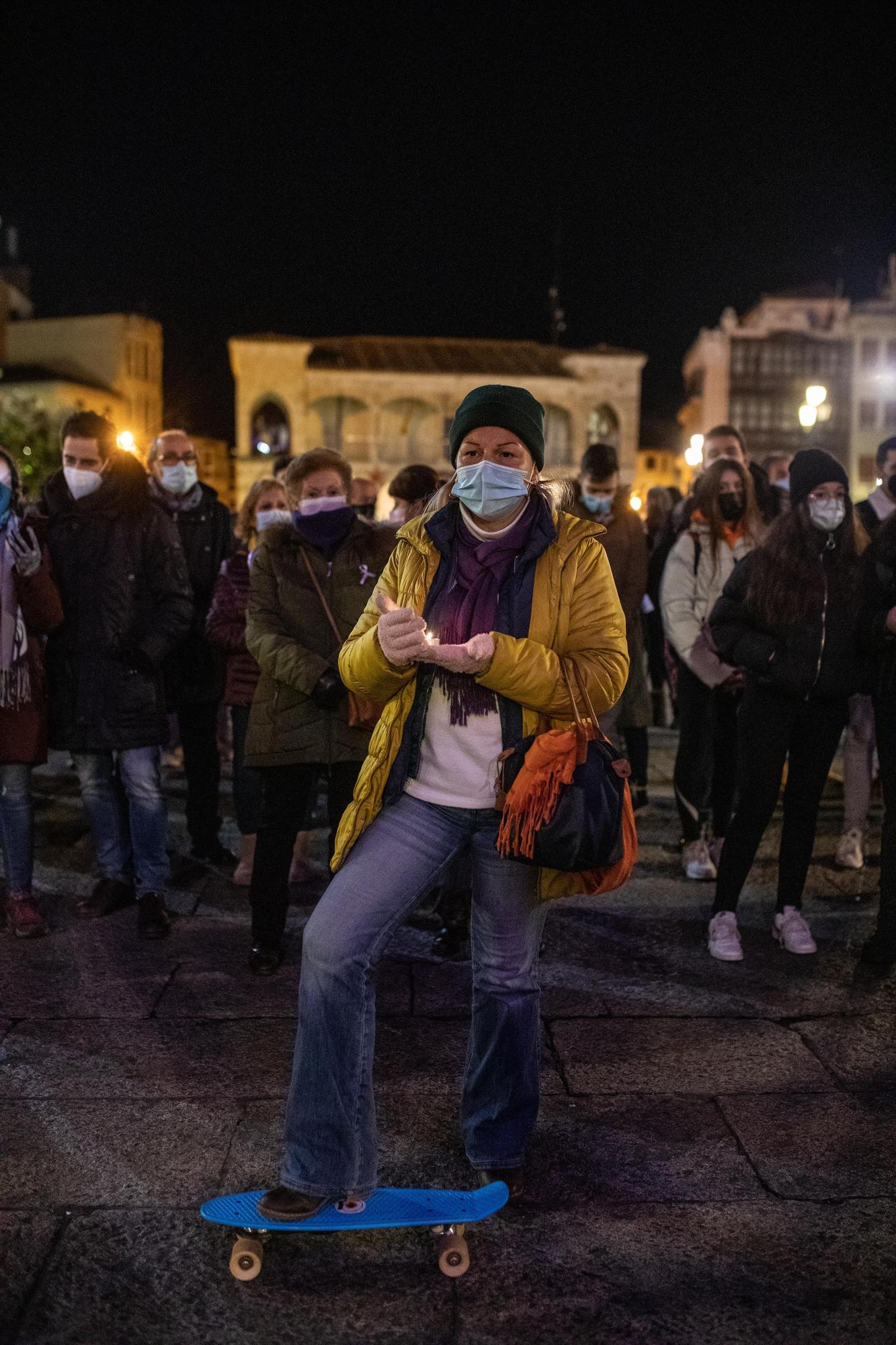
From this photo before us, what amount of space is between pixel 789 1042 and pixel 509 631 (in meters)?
2.19

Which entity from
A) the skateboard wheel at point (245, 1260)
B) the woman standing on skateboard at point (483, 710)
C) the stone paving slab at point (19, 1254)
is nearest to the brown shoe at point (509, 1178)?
the woman standing on skateboard at point (483, 710)

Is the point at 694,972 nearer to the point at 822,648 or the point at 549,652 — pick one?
the point at 822,648

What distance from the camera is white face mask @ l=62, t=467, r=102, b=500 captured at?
5465 millimetres

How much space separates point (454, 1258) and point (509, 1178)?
0.42 m

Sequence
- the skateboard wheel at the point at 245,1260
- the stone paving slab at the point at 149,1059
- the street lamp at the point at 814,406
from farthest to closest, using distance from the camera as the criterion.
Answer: the street lamp at the point at 814,406 < the stone paving slab at the point at 149,1059 < the skateboard wheel at the point at 245,1260

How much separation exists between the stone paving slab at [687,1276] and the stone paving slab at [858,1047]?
83 centimetres

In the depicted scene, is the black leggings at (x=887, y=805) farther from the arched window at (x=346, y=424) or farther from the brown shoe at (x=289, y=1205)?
the arched window at (x=346, y=424)

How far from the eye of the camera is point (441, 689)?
3.01 m

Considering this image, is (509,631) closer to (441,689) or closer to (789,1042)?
(441,689)

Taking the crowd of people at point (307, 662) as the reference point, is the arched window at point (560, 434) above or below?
above

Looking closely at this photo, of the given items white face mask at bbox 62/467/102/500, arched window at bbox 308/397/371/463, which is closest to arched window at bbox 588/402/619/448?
arched window at bbox 308/397/371/463

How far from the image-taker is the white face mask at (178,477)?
6.75 metres

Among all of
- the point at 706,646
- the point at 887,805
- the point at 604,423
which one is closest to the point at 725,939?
the point at 887,805

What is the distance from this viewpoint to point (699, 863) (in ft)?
20.9
